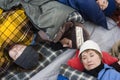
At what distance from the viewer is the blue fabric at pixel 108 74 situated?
4.32ft

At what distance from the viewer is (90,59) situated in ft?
4.48

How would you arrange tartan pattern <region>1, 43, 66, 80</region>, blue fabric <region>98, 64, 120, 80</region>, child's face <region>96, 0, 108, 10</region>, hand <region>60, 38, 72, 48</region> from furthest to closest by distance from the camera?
child's face <region>96, 0, 108, 10</region> < hand <region>60, 38, 72, 48</region> < tartan pattern <region>1, 43, 66, 80</region> < blue fabric <region>98, 64, 120, 80</region>

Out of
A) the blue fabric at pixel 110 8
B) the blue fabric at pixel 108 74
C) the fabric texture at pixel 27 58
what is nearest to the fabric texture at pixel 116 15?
the blue fabric at pixel 110 8

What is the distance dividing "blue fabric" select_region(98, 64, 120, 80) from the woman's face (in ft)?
0.15

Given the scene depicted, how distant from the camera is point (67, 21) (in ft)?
5.09

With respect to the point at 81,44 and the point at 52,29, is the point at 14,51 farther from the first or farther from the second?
the point at 81,44

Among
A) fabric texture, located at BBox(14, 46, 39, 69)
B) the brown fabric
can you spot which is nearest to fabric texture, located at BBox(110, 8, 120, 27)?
the brown fabric

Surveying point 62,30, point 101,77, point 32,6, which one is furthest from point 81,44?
point 32,6

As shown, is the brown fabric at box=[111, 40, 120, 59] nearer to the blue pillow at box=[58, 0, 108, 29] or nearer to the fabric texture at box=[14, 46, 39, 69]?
the blue pillow at box=[58, 0, 108, 29]

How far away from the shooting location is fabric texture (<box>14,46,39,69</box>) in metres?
1.40

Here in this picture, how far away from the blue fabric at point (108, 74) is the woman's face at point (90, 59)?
45 mm

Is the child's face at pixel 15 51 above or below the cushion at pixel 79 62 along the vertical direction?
above

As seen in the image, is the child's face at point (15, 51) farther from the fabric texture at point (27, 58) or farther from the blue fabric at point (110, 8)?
the blue fabric at point (110, 8)

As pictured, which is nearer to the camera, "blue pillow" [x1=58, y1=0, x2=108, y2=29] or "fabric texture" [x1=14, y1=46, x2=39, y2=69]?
"fabric texture" [x1=14, y1=46, x2=39, y2=69]
